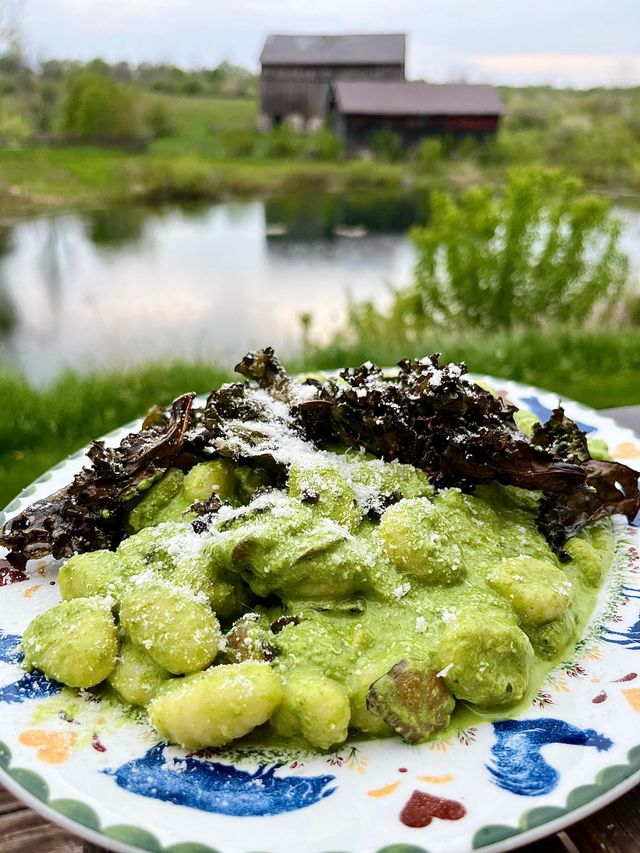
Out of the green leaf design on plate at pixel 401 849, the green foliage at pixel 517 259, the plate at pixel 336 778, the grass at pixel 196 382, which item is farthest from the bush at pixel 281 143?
the green leaf design on plate at pixel 401 849

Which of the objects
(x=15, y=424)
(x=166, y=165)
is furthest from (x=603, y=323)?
(x=166, y=165)

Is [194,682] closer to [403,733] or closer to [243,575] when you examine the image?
[243,575]

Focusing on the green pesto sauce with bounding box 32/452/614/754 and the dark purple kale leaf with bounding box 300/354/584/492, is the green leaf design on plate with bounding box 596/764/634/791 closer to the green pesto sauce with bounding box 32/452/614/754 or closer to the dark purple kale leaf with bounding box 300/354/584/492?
the green pesto sauce with bounding box 32/452/614/754

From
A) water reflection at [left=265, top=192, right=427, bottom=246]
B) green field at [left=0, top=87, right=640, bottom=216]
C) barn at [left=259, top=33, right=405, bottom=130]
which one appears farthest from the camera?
barn at [left=259, top=33, right=405, bottom=130]

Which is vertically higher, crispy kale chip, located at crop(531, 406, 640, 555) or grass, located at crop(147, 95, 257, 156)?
grass, located at crop(147, 95, 257, 156)

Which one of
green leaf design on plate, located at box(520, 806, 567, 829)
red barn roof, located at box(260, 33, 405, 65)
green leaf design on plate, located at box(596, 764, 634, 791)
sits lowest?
green leaf design on plate, located at box(520, 806, 567, 829)

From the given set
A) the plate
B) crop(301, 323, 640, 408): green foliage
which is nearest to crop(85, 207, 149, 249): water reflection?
crop(301, 323, 640, 408): green foliage

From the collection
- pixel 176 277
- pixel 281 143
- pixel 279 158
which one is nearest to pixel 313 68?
pixel 281 143

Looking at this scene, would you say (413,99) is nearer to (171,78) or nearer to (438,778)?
(171,78)
